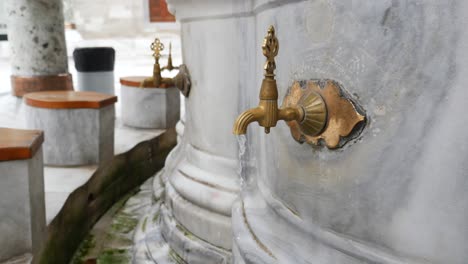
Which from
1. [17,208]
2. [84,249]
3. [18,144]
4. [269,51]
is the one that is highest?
[269,51]

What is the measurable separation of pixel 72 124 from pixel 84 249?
0.95 meters

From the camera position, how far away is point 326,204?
1.27 metres

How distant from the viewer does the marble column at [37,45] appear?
572 cm

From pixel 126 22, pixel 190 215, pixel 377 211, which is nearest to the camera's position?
pixel 377 211

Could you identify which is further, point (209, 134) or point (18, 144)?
point (209, 134)

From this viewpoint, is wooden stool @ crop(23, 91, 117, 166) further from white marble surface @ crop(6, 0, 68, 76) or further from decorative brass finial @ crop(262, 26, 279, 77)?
white marble surface @ crop(6, 0, 68, 76)

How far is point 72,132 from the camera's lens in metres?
3.40

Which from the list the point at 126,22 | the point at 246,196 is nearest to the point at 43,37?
the point at 246,196

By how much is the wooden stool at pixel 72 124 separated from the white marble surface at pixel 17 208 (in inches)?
45.9

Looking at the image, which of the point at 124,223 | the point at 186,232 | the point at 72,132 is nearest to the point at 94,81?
the point at 72,132

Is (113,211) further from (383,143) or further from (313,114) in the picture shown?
(383,143)

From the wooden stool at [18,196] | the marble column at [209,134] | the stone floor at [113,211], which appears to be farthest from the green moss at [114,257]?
the wooden stool at [18,196]

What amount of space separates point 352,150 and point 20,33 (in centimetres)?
567

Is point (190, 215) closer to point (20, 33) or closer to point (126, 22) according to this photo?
point (20, 33)
